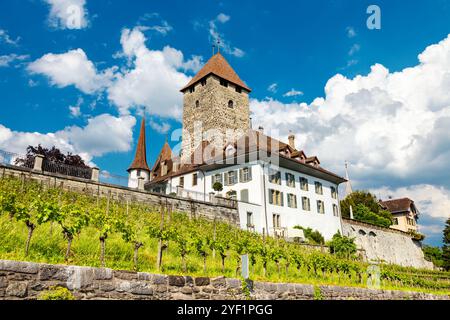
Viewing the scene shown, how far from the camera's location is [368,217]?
45.5 meters

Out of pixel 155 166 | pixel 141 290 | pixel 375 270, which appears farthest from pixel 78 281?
pixel 155 166

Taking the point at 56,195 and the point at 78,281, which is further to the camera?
the point at 56,195

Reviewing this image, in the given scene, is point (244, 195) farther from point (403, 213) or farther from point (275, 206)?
point (403, 213)

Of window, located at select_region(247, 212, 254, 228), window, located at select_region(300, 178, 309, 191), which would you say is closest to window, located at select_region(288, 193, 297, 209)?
window, located at select_region(300, 178, 309, 191)

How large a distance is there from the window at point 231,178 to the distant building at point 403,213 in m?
42.1

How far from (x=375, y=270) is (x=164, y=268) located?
36.7ft

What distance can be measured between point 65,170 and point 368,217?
35.7 metres

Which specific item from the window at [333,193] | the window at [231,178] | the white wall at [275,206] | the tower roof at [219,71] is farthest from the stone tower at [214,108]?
the window at [333,193]

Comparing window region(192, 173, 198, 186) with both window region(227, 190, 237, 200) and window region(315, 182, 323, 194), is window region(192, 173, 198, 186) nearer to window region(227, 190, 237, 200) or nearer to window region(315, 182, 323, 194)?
window region(227, 190, 237, 200)

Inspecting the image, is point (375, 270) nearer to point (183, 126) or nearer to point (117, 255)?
point (117, 255)

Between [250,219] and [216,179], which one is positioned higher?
[216,179]

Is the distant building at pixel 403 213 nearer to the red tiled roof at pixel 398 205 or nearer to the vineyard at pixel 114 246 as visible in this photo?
the red tiled roof at pixel 398 205

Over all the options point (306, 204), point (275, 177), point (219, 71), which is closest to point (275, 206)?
point (275, 177)
